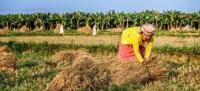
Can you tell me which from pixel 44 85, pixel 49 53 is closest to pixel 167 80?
pixel 44 85

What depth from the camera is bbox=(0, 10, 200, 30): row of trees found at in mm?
69750

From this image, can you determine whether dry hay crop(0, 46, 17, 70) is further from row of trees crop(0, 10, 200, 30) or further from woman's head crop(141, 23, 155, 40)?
row of trees crop(0, 10, 200, 30)

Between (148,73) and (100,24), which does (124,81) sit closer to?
(148,73)

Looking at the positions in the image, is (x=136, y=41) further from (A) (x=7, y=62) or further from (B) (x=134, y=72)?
(A) (x=7, y=62)

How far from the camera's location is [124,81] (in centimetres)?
1466

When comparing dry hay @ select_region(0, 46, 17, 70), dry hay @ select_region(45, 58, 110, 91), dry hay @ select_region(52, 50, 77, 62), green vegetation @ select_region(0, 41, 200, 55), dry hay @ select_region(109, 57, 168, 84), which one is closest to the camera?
dry hay @ select_region(45, 58, 110, 91)

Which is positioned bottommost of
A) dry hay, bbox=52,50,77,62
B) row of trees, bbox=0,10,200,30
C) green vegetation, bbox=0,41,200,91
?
row of trees, bbox=0,10,200,30

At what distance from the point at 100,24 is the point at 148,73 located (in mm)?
57423

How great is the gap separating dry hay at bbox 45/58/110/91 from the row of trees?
54.6 meters

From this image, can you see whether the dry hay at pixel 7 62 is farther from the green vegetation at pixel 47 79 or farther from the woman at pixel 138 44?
the woman at pixel 138 44

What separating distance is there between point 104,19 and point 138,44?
5607 centimetres

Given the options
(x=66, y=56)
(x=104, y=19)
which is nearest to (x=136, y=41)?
(x=66, y=56)

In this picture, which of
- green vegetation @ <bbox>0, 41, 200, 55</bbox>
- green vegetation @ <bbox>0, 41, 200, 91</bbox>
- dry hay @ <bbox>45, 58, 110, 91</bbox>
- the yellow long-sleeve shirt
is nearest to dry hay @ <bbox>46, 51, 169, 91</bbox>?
dry hay @ <bbox>45, 58, 110, 91</bbox>

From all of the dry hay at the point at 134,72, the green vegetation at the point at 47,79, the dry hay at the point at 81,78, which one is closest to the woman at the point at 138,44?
the dry hay at the point at 134,72
